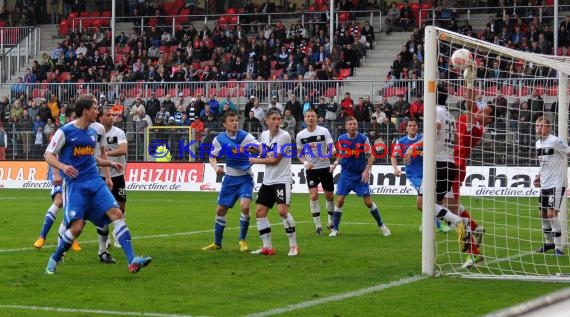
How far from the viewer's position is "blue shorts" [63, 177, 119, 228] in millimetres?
10922

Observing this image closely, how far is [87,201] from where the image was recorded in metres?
11.0

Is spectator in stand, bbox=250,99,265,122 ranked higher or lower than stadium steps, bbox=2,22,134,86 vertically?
lower

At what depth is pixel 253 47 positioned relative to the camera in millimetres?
38969

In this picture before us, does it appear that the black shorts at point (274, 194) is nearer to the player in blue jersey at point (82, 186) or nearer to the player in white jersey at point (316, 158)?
the player in blue jersey at point (82, 186)

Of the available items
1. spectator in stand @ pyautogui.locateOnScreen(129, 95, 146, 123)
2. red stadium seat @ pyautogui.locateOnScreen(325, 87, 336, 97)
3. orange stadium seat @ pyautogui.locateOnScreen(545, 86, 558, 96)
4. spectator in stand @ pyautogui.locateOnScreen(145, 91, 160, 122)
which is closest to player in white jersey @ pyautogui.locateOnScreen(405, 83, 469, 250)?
orange stadium seat @ pyautogui.locateOnScreen(545, 86, 558, 96)

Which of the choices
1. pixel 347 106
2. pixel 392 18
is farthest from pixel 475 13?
pixel 347 106

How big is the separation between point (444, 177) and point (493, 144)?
9.76 m

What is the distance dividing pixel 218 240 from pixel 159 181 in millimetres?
17743

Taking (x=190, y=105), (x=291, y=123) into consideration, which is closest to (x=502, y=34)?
(x=291, y=123)

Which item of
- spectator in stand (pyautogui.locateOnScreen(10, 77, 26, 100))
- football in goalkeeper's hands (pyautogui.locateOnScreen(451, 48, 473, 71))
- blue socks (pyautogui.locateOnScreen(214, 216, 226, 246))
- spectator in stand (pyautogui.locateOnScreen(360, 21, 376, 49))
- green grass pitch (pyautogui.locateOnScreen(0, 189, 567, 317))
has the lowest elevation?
green grass pitch (pyautogui.locateOnScreen(0, 189, 567, 317))

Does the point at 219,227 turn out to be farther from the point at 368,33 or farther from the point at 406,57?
the point at 368,33

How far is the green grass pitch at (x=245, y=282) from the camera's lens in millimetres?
8867

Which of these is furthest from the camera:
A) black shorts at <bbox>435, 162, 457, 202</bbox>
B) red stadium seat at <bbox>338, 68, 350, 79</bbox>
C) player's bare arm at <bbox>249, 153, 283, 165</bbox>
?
red stadium seat at <bbox>338, 68, 350, 79</bbox>

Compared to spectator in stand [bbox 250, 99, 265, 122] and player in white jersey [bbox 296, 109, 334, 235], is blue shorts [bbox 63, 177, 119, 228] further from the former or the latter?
spectator in stand [bbox 250, 99, 265, 122]
